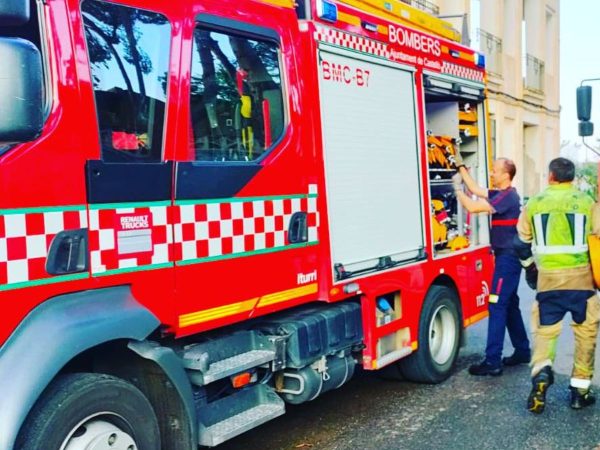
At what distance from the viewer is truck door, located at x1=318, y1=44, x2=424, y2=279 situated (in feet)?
15.7

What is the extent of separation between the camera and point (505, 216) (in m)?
6.39

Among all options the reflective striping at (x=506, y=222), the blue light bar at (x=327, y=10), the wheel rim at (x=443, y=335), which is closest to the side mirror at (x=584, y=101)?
the reflective striping at (x=506, y=222)

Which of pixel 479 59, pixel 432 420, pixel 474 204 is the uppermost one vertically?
pixel 479 59

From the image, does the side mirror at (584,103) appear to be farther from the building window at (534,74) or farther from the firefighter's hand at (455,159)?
the building window at (534,74)

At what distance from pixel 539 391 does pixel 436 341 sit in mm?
1181

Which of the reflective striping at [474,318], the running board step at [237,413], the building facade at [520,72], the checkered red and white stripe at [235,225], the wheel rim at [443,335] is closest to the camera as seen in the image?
the checkered red and white stripe at [235,225]

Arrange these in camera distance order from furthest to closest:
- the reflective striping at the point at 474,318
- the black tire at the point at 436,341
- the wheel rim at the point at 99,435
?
1. the reflective striping at the point at 474,318
2. the black tire at the point at 436,341
3. the wheel rim at the point at 99,435

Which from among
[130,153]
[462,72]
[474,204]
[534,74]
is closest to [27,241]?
[130,153]

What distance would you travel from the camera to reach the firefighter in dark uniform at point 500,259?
626 cm

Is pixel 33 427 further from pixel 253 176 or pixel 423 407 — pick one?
pixel 423 407

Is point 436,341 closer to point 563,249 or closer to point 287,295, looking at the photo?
point 563,249

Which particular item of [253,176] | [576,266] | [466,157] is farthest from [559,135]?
[253,176]

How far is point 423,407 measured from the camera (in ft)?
18.0

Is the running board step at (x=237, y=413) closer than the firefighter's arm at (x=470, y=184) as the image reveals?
Yes
